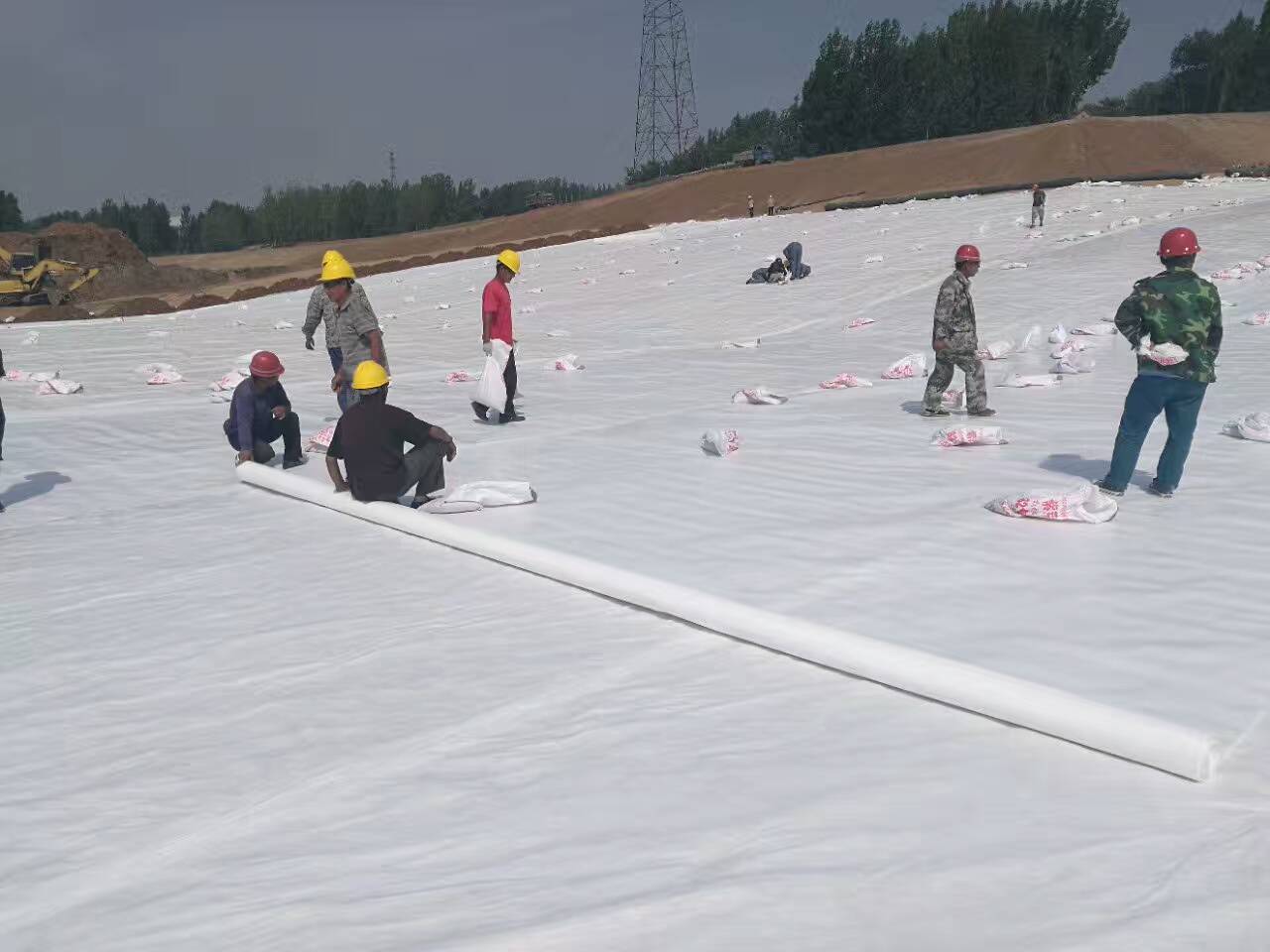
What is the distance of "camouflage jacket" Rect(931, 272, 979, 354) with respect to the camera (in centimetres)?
864

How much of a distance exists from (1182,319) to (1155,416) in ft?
1.90

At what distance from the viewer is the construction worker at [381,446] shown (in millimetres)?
6582

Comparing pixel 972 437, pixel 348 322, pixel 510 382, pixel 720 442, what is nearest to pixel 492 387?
pixel 510 382

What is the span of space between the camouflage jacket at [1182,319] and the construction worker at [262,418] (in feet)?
17.6

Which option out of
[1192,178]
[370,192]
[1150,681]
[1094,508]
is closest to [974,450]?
[1094,508]

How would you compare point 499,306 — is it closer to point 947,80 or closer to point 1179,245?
point 1179,245

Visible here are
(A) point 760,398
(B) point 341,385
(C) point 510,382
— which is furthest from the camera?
(A) point 760,398

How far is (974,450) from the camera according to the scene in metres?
7.95

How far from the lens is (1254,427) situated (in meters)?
7.70

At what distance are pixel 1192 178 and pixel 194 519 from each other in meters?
28.8

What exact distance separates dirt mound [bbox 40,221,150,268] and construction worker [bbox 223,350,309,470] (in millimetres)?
41553

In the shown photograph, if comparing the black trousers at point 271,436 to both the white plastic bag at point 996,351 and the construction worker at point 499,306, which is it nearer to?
the construction worker at point 499,306

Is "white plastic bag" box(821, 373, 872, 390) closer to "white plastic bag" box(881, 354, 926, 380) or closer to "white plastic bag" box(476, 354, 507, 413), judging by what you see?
"white plastic bag" box(881, 354, 926, 380)

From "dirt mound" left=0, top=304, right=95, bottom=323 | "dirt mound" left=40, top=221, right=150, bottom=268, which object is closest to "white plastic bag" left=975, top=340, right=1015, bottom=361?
"dirt mound" left=0, top=304, right=95, bottom=323
